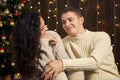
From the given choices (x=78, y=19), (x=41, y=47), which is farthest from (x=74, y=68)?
(x=78, y=19)

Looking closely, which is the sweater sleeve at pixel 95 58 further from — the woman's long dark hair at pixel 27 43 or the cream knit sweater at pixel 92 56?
the woman's long dark hair at pixel 27 43

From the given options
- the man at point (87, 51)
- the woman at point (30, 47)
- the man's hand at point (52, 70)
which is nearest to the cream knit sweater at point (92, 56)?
the man at point (87, 51)

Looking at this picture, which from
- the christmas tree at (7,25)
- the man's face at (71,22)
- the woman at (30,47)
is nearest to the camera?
the woman at (30,47)

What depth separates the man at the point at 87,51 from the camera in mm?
2061

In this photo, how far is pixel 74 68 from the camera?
199 cm

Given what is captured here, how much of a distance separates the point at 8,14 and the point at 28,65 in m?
2.92

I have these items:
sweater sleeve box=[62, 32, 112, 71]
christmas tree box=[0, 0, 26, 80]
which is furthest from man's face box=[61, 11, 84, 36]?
christmas tree box=[0, 0, 26, 80]

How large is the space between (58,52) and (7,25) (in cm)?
283

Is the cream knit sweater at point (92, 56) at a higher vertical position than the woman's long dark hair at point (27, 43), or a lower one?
lower

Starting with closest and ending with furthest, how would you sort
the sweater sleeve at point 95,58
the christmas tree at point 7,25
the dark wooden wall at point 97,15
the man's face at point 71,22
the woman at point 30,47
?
the woman at point 30,47 < the sweater sleeve at point 95,58 < the man's face at point 71,22 < the christmas tree at point 7,25 < the dark wooden wall at point 97,15

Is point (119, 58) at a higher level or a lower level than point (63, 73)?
lower

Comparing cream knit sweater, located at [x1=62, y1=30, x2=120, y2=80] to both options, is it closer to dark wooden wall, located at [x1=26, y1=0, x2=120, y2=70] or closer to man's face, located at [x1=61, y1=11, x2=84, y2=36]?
man's face, located at [x1=61, y1=11, x2=84, y2=36]

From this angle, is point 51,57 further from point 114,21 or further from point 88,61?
point 114,21

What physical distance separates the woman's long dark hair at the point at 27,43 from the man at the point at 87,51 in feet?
0.94
